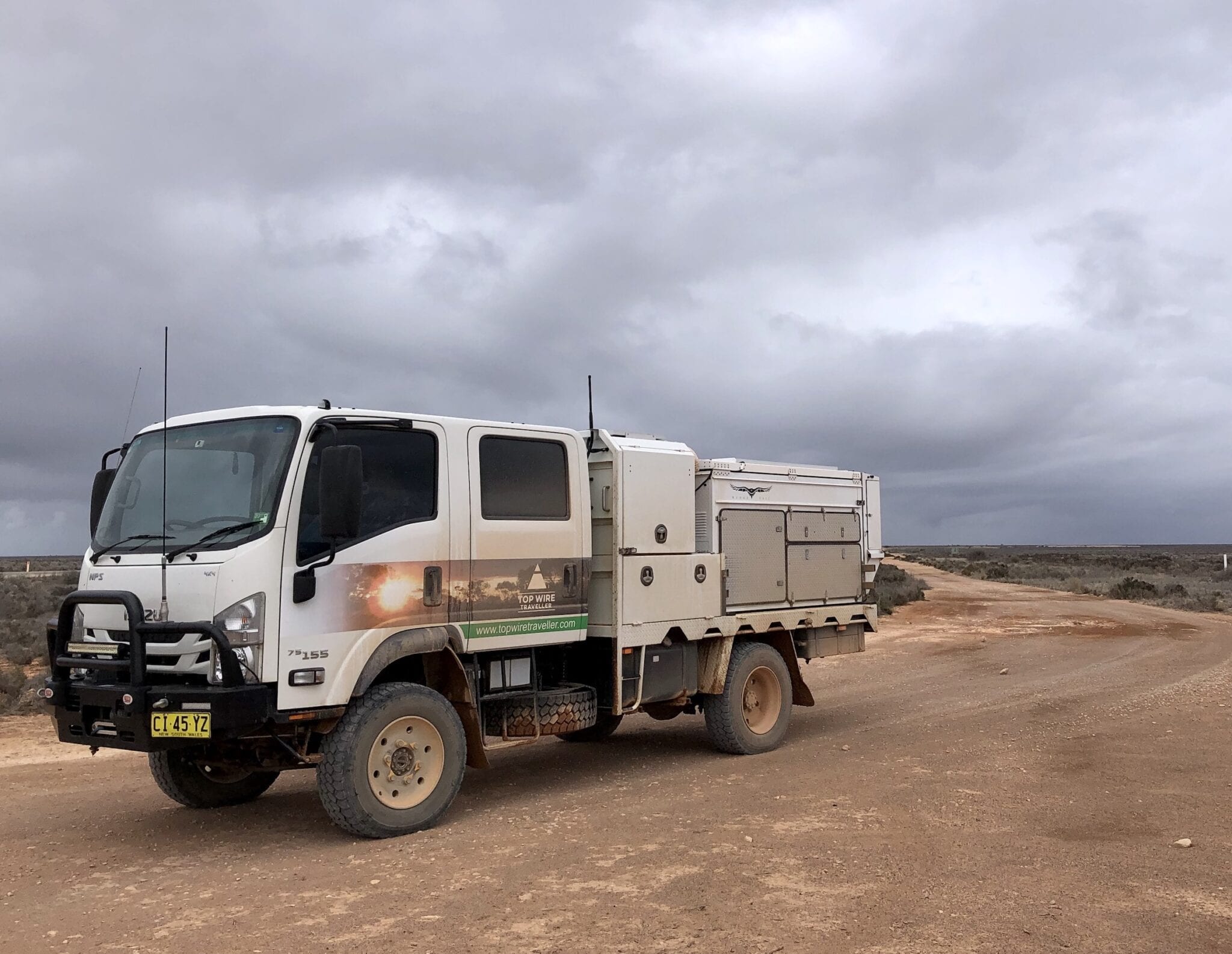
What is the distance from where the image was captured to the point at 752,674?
1110 cm

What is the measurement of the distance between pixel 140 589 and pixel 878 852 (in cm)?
507

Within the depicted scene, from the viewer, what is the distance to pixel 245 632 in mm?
6910

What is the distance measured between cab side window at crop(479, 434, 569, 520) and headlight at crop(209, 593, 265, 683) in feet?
6.46

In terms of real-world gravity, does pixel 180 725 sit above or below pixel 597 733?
above

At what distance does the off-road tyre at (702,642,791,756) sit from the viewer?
10641 millimetres

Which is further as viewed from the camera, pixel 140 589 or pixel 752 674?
pixel 752 674

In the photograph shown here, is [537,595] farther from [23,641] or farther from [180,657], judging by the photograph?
[23,641]

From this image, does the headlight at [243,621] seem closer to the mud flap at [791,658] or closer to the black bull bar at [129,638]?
the black bull bar at [129,638]

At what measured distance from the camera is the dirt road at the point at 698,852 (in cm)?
558

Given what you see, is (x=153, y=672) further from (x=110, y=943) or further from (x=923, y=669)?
(x=923, y=669)

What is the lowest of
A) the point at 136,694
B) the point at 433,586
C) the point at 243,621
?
the point at 136,694

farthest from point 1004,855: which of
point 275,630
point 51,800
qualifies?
point 51,800

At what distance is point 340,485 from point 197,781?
Result: 3.15 meters

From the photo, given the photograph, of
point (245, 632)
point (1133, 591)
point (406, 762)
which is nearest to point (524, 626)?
point (406, 762)
